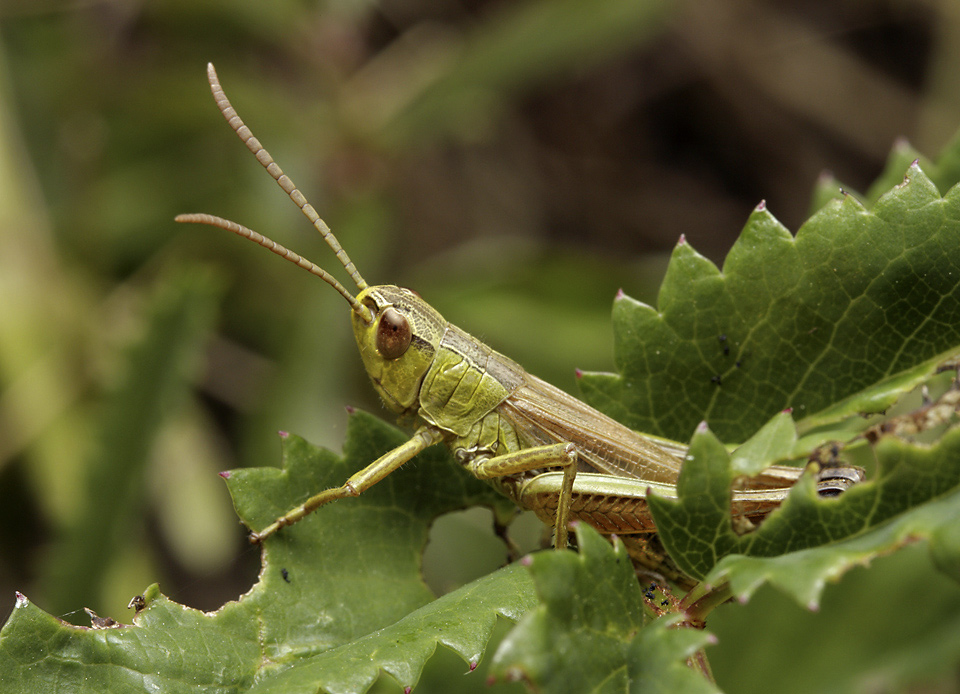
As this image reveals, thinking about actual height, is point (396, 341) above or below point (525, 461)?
above

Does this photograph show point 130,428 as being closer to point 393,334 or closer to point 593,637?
point 393,334

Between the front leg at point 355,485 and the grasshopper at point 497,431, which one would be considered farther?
the grasshopper at point 497,431

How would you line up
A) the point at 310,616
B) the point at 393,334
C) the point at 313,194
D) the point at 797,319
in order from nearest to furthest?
the point at 310,616
the point at 797,319
the point at 393,334
the point at 313,194

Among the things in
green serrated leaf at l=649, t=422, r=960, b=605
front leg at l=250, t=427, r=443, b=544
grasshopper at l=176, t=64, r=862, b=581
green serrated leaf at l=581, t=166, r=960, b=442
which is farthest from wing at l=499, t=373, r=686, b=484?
green serrated leaf at l=649, t=422, r=960, b=605

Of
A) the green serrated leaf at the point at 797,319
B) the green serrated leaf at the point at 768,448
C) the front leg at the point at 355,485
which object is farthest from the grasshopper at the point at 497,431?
the green serrated leaf at the point at 768,448

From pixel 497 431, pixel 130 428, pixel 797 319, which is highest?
pixel 797 319

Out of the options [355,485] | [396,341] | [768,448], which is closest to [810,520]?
[768,448]

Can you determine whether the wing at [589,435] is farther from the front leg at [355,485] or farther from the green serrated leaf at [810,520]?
the green serrated leaf at [810,520]

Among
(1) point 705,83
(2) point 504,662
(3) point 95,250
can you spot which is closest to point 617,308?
(2) point 504,662
